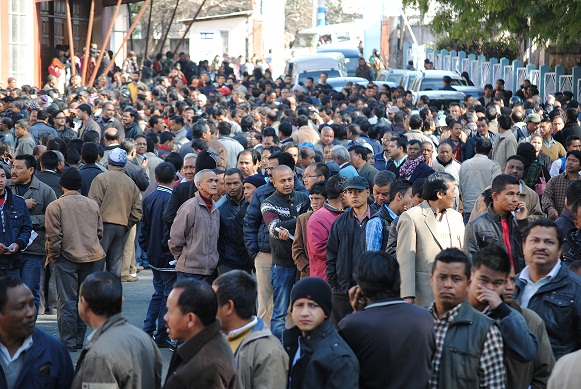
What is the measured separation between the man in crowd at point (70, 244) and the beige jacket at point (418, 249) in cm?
362

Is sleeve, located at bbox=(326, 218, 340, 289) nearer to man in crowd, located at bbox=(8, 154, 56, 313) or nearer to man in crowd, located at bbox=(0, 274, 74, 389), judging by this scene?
man in crowd, located at bbox=(8, 154, 56, 313)

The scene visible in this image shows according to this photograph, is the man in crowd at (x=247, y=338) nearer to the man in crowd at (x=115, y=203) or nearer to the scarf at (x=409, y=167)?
the man in crowd at (x=115, y=203)

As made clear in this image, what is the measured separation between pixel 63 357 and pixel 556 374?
2530 mm

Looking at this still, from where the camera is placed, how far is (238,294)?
5.33 meters

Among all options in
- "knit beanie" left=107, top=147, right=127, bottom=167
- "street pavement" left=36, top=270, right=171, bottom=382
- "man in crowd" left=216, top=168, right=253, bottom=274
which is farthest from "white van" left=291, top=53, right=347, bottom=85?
"man in crowd" left=216, top=168, right=253, bottom=274

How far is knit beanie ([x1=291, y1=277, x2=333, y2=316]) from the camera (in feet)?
17.4

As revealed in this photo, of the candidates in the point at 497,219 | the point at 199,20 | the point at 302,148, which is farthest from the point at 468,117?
the point at 199,20

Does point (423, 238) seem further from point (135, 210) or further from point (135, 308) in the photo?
point (135, 210)

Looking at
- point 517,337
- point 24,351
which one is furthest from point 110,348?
point 517,337

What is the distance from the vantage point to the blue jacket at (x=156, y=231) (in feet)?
34.5

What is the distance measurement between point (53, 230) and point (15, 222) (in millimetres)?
407

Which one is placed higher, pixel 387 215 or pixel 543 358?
pixel 387 215

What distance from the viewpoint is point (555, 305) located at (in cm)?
601

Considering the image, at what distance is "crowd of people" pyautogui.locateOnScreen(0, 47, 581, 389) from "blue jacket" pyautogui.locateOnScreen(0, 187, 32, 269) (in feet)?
0.07
